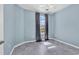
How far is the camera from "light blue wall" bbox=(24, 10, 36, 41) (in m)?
5.42

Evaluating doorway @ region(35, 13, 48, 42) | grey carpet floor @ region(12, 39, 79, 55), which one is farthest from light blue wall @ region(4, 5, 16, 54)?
doorway @ region(35, 13, 48, 42)

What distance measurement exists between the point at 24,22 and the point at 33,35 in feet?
3.11

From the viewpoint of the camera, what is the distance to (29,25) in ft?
18.2

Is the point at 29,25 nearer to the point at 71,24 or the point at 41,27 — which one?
the point at 41,27

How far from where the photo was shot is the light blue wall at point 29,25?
5423mm

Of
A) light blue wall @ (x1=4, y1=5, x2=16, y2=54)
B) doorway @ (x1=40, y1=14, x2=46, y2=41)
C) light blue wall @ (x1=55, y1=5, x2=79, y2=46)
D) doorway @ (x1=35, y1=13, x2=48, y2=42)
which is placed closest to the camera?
light blue wall @ (x1=4, y1=5, x2=16, y2=54)

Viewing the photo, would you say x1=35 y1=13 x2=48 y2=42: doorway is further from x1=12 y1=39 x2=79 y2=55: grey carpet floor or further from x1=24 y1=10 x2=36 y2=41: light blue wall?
x1=12 y1=39 x2=79 y2=55: grey carpet floor

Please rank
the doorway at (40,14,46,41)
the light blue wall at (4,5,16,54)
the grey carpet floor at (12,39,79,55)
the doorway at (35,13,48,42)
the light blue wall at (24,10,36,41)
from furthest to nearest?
1. the doorway at (40,14,46,41)
2. the doorway at (35,13,48,42)
3. the light blue wall at (24,10,36,41)
4. the grey carpet floor at (12,39,79,55)
5. the light blue wall at (4,5,16,54)

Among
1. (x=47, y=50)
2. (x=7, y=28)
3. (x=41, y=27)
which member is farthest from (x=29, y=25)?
(x=7, y=28)

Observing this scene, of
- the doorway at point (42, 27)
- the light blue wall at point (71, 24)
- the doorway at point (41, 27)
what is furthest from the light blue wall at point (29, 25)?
the light blue wall at point (71, 24)

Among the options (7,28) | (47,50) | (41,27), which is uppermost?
(41,27)

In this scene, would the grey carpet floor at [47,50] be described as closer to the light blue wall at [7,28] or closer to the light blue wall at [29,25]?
the light blue wall at [7,28]
